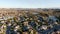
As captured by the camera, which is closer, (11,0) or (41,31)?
(41,31)

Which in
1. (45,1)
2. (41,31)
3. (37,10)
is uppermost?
(45,1)

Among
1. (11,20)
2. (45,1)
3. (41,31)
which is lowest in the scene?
(41,31)

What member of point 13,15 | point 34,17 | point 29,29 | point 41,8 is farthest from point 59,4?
point 13,15

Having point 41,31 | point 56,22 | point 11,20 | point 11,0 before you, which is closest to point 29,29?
point 41,31

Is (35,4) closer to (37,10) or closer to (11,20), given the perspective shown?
(37,10)

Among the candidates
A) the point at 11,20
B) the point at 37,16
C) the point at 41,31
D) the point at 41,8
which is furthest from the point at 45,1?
the point at 11,20

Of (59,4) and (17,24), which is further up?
(59,4)

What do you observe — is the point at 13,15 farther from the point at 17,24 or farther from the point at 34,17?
the point at 34,17

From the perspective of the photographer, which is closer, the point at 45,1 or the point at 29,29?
the point at 29,29

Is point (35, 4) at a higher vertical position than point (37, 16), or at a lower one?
higher
